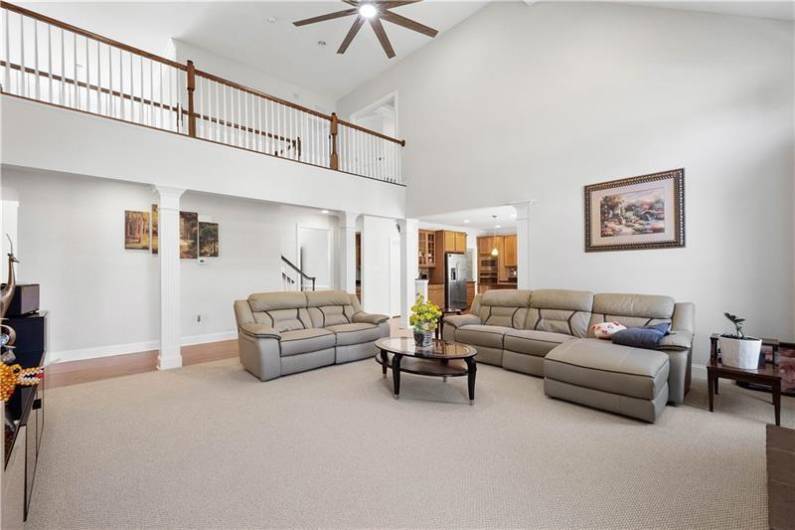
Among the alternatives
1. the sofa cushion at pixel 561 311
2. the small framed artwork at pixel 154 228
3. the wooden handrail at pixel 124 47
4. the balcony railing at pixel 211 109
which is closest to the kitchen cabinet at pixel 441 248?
the balcony railing at pixel 211 109

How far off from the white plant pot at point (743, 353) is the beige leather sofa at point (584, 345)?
0.28 m

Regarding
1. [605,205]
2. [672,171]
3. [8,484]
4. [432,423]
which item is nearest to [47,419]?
[8,484]

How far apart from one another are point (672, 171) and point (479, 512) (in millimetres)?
Answer: 4279

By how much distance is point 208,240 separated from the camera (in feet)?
20.2

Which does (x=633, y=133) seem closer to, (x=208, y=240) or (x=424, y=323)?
(x=424, y=323)

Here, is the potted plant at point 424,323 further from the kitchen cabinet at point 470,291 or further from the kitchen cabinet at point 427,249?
the kitchen cabinet at point 470,291

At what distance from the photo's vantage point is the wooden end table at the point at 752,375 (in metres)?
2.93

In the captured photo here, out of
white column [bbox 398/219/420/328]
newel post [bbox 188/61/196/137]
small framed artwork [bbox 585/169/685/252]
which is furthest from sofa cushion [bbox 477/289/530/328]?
newel post [bbox 188/61/196/137]

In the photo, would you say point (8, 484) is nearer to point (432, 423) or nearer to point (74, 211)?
point (432, 423)

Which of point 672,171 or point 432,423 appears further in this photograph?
point 672,171

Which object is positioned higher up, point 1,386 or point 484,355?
point 1,386

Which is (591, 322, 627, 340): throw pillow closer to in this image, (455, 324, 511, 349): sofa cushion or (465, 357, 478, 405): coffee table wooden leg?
(455, 324, 511, 349): sofa cushion

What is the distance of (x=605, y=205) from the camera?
4871 mm

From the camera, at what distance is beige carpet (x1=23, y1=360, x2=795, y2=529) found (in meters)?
1.99
